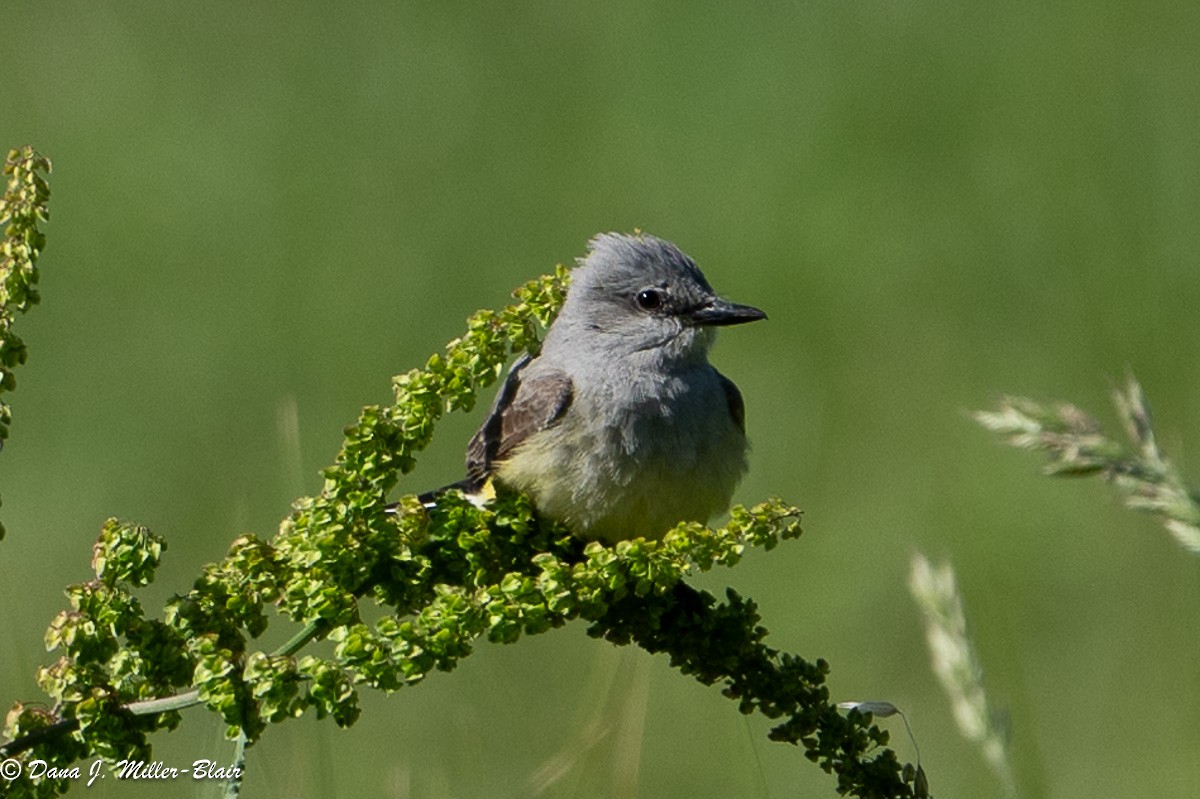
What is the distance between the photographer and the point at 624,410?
4.39 metres

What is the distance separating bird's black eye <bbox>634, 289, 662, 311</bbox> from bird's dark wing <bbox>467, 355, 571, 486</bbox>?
0.31 m

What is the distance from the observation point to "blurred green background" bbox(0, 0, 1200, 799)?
291 inches

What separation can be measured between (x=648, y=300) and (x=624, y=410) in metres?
0.45

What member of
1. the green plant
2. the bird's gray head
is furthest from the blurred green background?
the green plant

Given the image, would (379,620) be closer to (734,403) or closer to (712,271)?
(734,403)

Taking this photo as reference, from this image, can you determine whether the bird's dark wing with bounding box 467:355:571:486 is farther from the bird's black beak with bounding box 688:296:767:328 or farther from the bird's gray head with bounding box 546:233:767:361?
the bird's black beak with bounding box 688:296:767:328

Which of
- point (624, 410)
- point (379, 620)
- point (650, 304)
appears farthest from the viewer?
point (650, 304)

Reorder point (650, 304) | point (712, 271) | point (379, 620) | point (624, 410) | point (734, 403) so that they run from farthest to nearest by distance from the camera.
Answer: point (712, 271)
point (650, 304)
point (734, 403)
point (624, 410)
point (379, 620)

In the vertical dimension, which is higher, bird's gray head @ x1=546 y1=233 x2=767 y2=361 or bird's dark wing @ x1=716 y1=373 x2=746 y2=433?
bird's gray head @ x1=546 y1=233 x2=767 y2=361

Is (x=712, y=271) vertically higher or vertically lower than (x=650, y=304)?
higher

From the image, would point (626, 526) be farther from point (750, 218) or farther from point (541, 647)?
point (750, 218)

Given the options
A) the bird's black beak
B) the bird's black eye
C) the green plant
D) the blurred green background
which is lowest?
the green plant

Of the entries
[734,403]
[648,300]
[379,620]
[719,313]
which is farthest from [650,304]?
[379,620]

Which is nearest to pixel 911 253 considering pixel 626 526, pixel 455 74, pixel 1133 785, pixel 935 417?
pixel 935 417
